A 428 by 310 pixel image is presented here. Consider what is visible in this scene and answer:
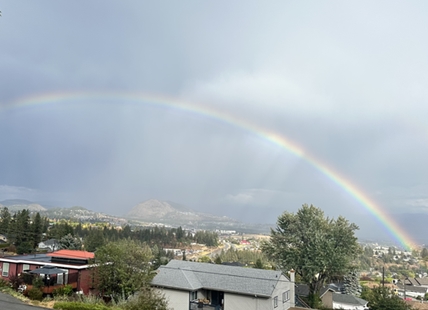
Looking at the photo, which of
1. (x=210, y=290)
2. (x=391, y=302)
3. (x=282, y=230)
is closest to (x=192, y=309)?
(x=210, y=290)

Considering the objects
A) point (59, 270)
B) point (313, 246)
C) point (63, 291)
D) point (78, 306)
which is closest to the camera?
point (78, 306)

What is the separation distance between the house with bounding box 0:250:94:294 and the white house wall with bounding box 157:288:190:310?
756 cm

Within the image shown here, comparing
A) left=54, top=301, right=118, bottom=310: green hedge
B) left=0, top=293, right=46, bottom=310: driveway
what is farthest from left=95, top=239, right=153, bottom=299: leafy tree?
left=54, top=301, right=118, bottom=310: green hedge

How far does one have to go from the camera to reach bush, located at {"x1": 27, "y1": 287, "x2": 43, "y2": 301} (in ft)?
86.9

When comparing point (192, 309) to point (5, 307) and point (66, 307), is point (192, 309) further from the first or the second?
point (5, 307)

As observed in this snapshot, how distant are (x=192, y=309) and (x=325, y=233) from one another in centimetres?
Result: 2564

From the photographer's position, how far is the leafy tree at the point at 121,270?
101 feet

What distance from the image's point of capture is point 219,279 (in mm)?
34312

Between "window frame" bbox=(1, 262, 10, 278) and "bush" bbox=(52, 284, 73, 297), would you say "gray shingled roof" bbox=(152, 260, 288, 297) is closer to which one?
"bush" bbox=(52, 284, 73, 297)

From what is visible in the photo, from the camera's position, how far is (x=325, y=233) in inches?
1988

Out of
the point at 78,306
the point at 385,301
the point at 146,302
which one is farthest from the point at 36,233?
the point at 385,301

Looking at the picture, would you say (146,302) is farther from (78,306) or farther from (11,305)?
(11,305)

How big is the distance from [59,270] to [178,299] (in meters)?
10.8

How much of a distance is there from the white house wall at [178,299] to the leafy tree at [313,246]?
20238 millimetres
